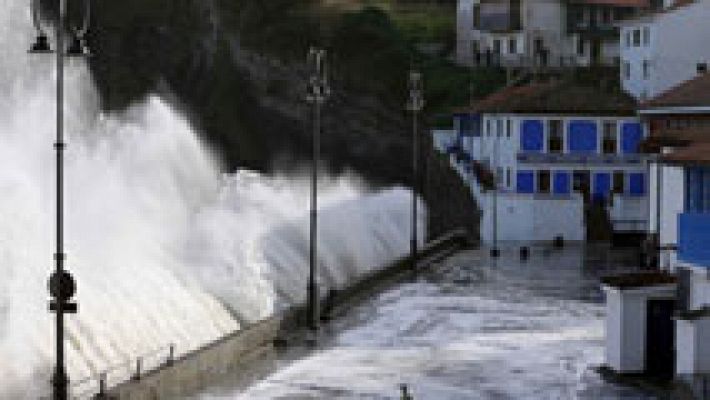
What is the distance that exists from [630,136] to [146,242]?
3151cm

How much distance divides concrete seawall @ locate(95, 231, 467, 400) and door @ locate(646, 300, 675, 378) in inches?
351

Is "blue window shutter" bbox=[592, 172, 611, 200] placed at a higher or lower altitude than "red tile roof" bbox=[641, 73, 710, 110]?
lower

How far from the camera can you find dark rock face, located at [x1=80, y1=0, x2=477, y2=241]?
9600 centimetres

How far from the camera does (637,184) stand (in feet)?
225

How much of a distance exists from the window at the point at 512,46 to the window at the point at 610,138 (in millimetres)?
37906

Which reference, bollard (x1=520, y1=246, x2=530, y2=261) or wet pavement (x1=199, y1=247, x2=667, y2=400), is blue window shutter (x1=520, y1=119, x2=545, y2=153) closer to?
bollard (x1=520, y1=246, x2=530, y2=261)

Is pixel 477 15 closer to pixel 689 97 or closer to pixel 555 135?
pixel 555 135

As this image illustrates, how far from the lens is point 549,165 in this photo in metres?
68.2

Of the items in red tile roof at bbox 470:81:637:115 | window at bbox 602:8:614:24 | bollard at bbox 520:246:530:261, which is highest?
window at bbox 602:8:614:24

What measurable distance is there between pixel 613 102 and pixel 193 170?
73.3 ft

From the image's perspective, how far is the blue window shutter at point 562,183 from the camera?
2685 inches

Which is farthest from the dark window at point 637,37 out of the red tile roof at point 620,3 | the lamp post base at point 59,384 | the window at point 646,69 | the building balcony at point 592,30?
the lamp post base at point 59,384

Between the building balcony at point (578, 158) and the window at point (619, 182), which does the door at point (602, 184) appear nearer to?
the window at point (619, 182)

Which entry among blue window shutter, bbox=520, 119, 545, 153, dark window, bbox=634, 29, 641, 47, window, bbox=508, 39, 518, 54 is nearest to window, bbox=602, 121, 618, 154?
blue window shutter, bbox=520, 119, 545, 153
